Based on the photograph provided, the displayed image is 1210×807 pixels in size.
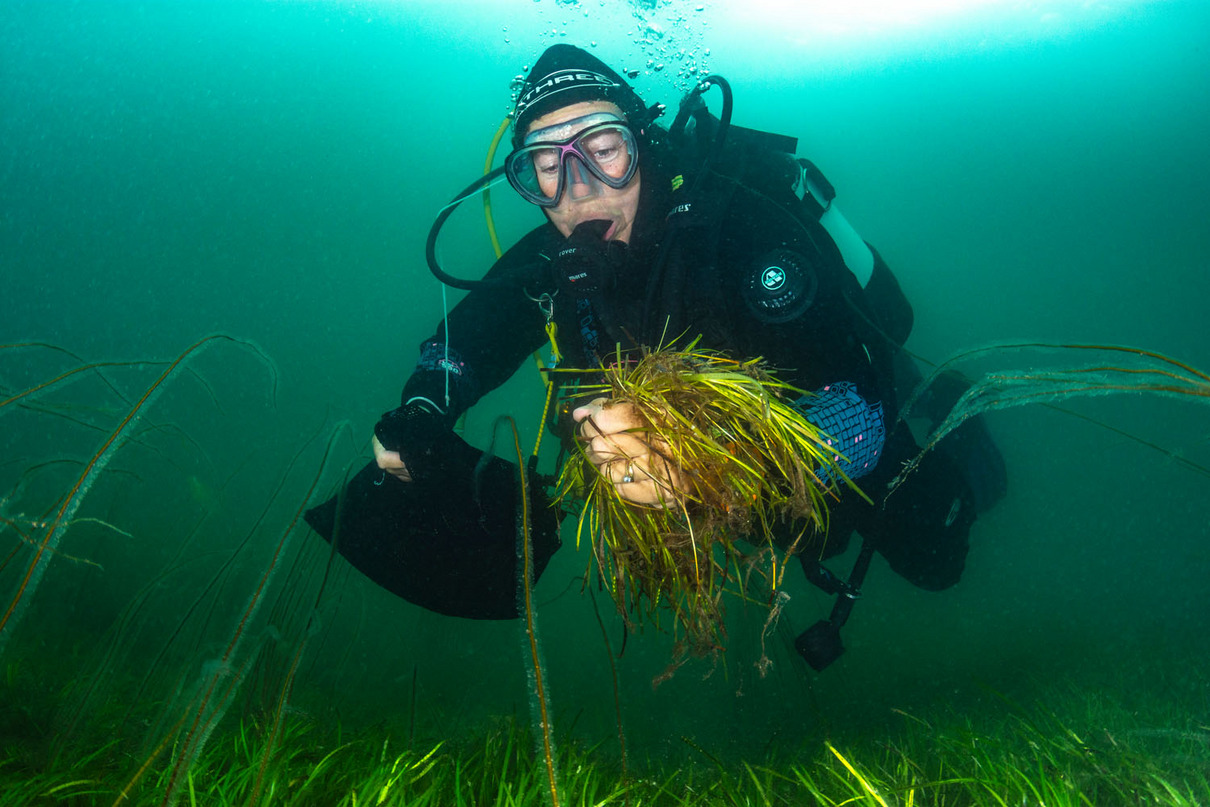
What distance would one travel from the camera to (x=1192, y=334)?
23.7 m

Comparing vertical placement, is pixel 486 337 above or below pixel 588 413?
above

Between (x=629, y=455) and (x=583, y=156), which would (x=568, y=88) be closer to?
(x=583, y=156)

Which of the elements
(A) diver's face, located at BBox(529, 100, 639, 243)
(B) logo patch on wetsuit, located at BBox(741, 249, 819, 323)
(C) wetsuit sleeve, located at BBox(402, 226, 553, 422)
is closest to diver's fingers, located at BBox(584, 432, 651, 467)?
(B) logo patch on wetsuit, located at BBox(741, 249, 819, 323)

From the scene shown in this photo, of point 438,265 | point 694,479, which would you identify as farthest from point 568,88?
point 694,479

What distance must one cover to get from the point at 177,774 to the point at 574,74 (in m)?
3.42

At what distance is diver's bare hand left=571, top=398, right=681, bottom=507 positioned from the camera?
1271 millimetres

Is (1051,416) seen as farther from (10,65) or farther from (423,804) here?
(10,65)

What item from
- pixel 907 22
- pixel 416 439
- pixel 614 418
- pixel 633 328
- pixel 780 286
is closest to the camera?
pixel 614 418

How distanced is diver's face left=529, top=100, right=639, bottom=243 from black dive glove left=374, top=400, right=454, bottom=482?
1426 mm

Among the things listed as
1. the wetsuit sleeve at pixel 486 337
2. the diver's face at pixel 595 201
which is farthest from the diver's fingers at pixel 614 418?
the diver's face at pixel 595 201

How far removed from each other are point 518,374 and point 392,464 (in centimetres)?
2199

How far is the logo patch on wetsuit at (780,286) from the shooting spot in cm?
200

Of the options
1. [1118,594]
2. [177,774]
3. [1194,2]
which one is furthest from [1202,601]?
[1194,2]

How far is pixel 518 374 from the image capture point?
23.7 m
